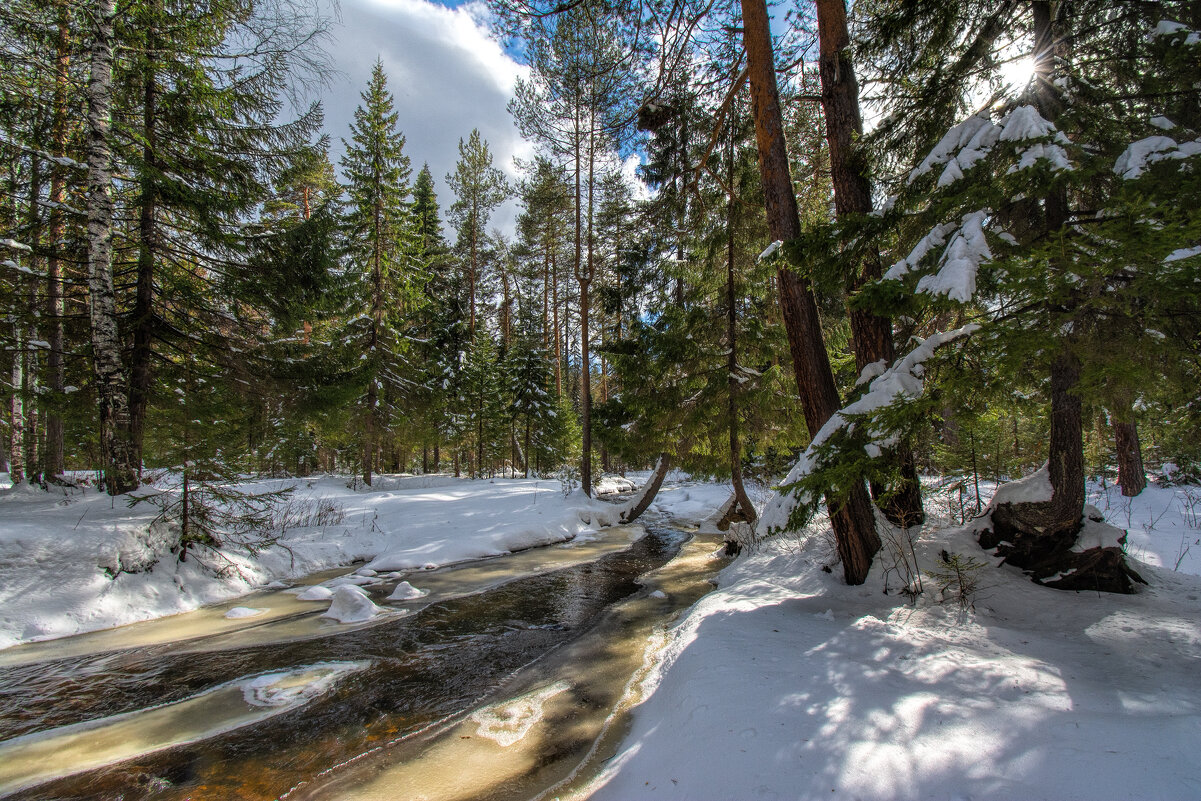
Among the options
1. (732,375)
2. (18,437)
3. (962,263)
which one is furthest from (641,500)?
(18,437)

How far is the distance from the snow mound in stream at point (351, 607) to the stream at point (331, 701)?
16cm

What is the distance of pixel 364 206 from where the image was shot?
51.4 ft

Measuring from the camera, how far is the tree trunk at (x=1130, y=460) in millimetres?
8312

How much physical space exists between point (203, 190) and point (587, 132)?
408 inches

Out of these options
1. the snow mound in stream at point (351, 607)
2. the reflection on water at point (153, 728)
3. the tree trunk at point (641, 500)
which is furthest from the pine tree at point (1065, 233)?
the tree trunk at point (641, 500)

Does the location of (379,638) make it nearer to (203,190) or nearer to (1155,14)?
(203,190)

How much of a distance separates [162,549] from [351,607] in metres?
2.90

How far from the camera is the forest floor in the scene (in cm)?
193

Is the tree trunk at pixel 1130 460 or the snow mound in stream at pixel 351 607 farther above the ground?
the tree trunk at pixel 1130 460

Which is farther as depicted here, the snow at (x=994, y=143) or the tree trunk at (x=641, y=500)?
the tree trunk at (x=641, y=500)

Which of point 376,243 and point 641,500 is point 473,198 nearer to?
point 376,243

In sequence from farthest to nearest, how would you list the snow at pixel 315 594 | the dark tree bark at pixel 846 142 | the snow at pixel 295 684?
the snow at pixel 315 594, the dark tree bark at pixel 846 142, the snow at pixel 295 684

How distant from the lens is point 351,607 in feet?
18.2

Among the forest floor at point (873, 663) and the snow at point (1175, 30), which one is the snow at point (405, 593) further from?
the snow at point (1175, 30)
